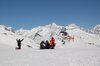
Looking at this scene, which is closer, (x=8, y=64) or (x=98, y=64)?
(x=98, y=64)

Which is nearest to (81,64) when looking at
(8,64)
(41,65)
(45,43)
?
(41,65)

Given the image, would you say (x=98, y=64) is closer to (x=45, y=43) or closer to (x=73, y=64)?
(x=73, y=64)

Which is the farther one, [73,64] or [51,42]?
[51,42]

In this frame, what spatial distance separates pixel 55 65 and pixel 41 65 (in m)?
1.00

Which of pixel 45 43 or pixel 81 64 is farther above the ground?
pixel 45 43

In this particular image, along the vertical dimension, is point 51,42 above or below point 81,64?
above

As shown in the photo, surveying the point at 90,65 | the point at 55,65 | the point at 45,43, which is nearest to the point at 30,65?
the point at 55,65

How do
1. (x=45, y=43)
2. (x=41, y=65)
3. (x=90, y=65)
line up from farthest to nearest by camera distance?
1. (x=45, y=43)
2. (x=41, y=65)
3. (x=90, y=65)

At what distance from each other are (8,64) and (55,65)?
3.49 meters

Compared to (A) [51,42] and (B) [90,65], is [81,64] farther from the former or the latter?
(A) [51,42]

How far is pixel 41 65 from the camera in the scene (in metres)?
14.0

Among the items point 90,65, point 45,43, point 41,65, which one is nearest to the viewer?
point 90,65

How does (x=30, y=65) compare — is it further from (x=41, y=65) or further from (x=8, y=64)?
(x=8, y=64)

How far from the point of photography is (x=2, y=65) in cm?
1440
